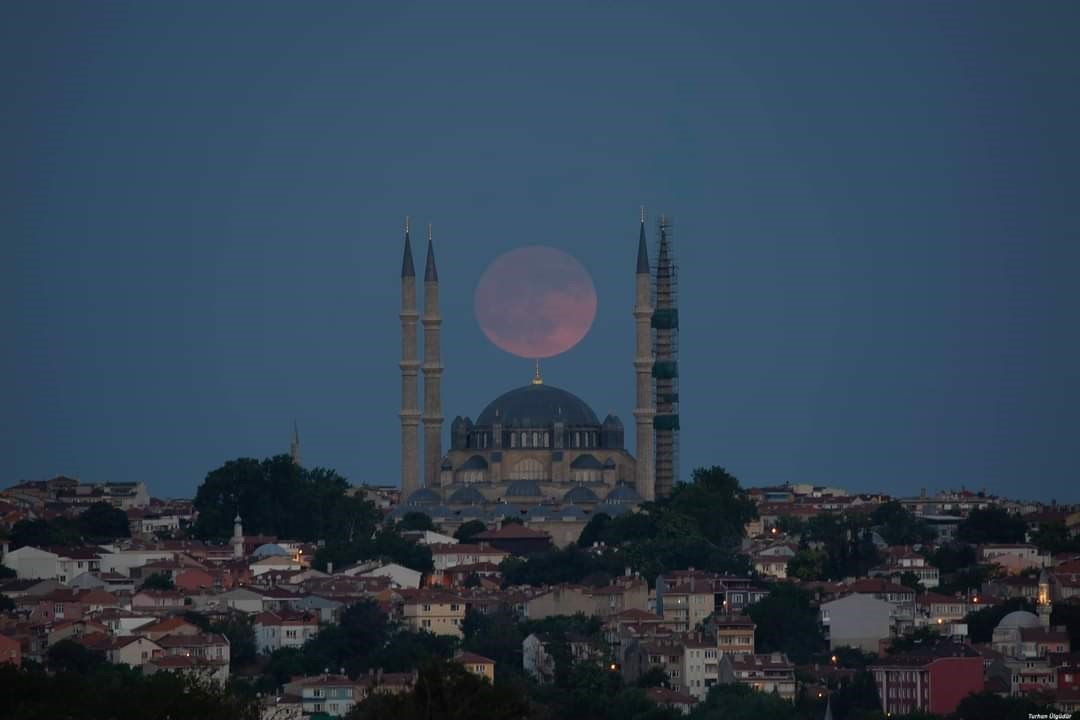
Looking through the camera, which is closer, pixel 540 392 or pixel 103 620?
pixel 103 620

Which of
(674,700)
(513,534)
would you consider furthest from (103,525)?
(674,700)

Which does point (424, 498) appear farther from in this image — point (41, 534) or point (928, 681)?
point (928, 681)

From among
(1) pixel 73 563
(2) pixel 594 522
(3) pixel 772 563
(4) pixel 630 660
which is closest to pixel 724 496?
(2) pixel 594 522

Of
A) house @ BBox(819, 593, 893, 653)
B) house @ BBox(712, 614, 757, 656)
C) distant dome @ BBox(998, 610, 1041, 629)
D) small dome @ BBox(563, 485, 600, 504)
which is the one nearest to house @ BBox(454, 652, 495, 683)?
house @ BBox(712, 614, 757, 656)

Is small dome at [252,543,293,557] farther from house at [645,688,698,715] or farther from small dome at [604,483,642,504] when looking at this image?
house at [645,688,698,715]

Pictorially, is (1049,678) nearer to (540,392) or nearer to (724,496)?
(724,496)
